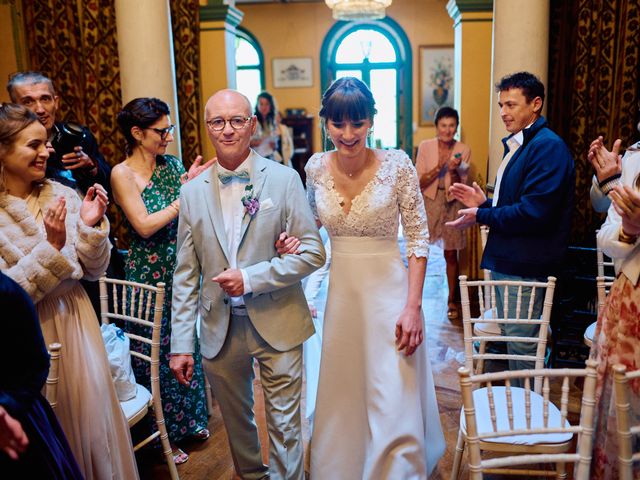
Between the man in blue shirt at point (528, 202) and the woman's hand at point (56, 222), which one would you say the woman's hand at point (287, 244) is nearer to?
the woman's hand at point (56, 222)

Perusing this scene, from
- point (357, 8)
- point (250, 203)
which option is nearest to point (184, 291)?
point (250, 203)

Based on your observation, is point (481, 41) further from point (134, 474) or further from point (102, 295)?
point (134, 474)

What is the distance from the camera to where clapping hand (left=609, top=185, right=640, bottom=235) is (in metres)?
1.87

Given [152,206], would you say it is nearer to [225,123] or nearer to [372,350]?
[225,123]

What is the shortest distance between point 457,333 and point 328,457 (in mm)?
2607

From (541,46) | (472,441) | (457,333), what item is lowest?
(457,333)

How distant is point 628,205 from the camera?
1.88m

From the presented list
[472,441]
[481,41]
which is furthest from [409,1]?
[472,441]

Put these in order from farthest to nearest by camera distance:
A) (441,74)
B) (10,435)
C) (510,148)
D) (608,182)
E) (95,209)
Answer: (441,74) < (510,148) < (608,182) < (95,209) < (10,435)

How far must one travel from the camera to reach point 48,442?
5.37 ft

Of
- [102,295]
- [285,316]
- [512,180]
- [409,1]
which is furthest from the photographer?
[409,1]

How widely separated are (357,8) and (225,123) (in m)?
6.39

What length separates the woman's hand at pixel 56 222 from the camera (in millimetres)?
2008

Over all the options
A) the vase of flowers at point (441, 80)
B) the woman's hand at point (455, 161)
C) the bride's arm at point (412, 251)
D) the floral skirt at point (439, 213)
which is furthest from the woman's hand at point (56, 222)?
the vase of flowers at point (441, 80)
